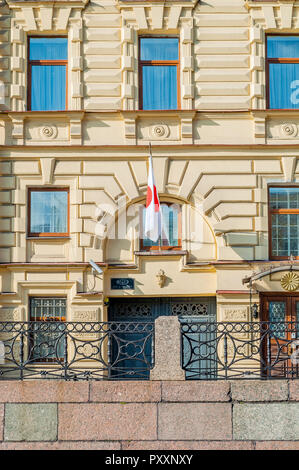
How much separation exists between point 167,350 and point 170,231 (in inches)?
224

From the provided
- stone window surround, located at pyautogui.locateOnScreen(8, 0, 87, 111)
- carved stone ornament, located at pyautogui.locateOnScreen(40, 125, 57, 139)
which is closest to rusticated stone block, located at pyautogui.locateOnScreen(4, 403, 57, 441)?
carved stone ornament, located at pyautogui.locateOnScreen(40, 125, 57, 139)

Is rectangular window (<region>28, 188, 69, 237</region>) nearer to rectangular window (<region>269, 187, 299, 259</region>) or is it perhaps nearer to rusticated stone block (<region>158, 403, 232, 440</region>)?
rectangular window (<region>269, 187, 299, 259</region>)

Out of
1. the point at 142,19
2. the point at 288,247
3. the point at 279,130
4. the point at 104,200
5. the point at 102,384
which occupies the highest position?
the point at 142,19

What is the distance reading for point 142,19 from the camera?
54.5 feet

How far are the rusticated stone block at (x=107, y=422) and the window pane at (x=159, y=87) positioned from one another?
778 cm

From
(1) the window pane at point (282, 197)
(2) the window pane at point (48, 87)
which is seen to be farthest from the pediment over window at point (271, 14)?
(2) the window pane at point (48, 87)

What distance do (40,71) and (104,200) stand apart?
3.22 metres

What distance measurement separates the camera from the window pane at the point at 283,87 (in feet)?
54.8

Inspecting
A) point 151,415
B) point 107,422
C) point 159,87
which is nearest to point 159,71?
point 159,87

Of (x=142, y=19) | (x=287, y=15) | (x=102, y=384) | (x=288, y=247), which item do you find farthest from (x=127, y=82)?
(x=102, y=384)

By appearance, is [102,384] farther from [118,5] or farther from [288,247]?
[118,5]

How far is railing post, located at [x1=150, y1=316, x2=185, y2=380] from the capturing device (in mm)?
11102

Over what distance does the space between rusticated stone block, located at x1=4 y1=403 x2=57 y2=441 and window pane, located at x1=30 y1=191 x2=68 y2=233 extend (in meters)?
6.06

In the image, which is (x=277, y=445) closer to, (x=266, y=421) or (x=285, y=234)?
(x=266, y=421)
